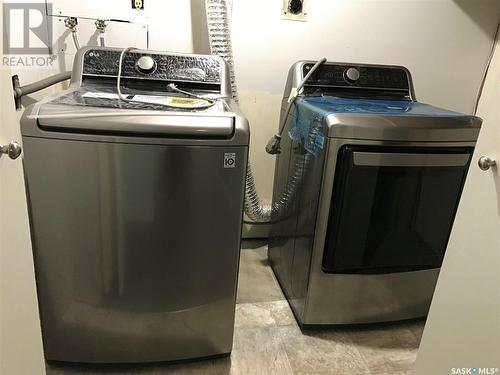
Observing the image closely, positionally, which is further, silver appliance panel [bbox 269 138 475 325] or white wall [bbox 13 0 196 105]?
white wall [bbox 13 0 196 105]

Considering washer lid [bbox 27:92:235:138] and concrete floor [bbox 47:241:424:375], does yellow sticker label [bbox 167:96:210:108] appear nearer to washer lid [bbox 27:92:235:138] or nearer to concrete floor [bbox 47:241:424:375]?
washer lid [bbox 27:92:235:138]

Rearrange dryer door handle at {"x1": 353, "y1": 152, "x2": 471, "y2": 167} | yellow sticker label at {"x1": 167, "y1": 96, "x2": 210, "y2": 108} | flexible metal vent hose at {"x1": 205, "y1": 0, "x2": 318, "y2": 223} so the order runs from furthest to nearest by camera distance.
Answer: flexible metal vent hose at {"x1": 205, "y1": 0, "x2": 318, "y2": 223}, dryer door handle at {"x1": 353, "y1": 152, "x2": 471, "y2": 167}, yellow sticker label at {"x1": 167, "y1": 96, "x2": 210, "y2": 108}

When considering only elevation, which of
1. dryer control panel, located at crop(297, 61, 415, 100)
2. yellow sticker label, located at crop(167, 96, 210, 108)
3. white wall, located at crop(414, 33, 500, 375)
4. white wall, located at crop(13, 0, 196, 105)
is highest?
white wall, located at crop(13, 0, 196, 105)

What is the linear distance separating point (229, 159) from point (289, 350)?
0.79 m

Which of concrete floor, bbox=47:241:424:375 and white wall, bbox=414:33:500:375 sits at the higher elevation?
white wall, bbox=414:33:500:375

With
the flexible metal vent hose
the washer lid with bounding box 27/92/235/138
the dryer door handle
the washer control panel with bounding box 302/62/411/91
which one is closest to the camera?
the washer lid with bounding box 27/92/235/138

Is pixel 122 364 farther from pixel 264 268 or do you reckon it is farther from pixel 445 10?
pixel 445 10

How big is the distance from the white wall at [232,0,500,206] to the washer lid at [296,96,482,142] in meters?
0.53

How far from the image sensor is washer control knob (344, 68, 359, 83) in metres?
1.71

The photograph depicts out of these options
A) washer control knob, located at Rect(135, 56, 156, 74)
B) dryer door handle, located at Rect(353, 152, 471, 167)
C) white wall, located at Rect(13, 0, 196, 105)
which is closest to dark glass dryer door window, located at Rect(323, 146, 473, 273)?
dryer door handle, located at Rect(353, 152, 471, 167)

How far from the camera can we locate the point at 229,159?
3.56 feet

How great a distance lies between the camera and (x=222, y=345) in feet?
4.36

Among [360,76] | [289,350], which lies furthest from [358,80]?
[289,350]

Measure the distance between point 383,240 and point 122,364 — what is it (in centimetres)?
100
